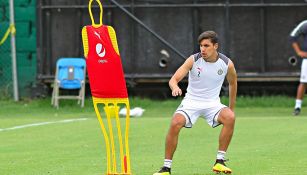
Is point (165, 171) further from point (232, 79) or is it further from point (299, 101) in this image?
point (299, 101)

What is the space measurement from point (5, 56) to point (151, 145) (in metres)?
10.4

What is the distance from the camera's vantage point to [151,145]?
1364 centimetres

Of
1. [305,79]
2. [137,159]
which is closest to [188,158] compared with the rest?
[137,159]

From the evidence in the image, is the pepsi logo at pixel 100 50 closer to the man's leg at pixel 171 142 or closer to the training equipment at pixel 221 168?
the man's leg at pixel 171 142

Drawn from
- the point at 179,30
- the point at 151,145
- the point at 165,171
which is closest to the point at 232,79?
the point at 165,171

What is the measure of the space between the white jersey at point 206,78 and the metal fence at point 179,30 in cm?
1221

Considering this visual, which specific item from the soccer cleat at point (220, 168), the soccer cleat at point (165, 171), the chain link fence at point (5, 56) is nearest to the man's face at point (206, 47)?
the soccer cleat at point (220, 168)

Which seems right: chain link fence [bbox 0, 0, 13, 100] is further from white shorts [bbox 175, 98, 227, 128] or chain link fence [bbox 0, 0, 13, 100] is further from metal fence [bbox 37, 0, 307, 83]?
white shorts [bbox 175, 98, 227, 128]

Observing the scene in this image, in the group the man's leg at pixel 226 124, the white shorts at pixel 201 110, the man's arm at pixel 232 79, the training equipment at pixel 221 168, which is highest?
the man's arm at pixel 232 79

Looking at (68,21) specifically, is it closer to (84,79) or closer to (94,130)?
(84,79)

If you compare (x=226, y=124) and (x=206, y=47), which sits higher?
(x=206, y=47)

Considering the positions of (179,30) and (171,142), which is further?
(179,30)

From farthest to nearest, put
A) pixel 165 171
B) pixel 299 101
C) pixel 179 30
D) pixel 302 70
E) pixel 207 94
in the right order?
pixel 179 30, pixel 302 70, pixel 299 101, pixel 207 94, pixel 165 171

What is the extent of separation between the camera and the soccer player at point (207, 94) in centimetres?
991
